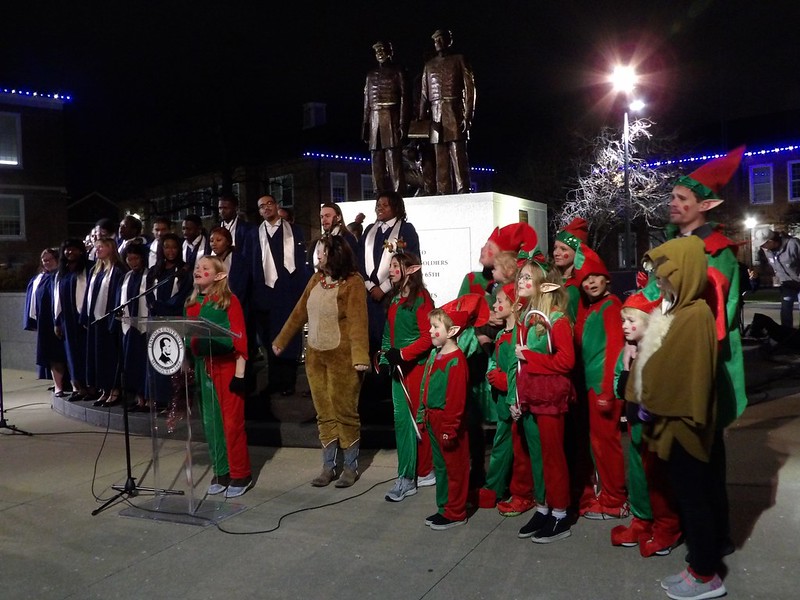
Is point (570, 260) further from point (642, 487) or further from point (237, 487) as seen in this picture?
point (237, 487)

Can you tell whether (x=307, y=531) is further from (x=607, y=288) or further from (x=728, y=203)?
(x=728, y=203)

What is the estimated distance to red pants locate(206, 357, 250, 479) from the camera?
18.9 ft

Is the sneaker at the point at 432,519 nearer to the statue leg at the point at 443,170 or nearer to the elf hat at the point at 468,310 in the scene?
the elf hat at the point at 468,310

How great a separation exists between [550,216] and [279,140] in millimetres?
14708

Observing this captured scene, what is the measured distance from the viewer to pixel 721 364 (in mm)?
3945

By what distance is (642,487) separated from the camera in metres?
4.32

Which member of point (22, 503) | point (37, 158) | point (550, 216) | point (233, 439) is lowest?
point (22, 503)

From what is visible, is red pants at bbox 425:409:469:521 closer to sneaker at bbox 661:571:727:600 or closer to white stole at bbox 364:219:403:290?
sneaker at bbox 661:571:727:600

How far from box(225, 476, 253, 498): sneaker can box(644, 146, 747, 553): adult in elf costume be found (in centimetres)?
341

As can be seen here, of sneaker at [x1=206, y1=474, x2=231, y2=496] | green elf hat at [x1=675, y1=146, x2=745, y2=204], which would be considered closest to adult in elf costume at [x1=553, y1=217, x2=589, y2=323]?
green elf hat at [x1=675, y1=146, x2=745, y2=204]

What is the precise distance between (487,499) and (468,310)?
1.30 metres

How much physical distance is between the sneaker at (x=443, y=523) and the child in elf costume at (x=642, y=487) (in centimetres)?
99

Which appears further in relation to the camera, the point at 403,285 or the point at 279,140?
the point at 279,140

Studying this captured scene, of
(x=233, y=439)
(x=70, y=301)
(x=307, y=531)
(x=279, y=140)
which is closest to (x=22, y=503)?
(x=233, y=439)
